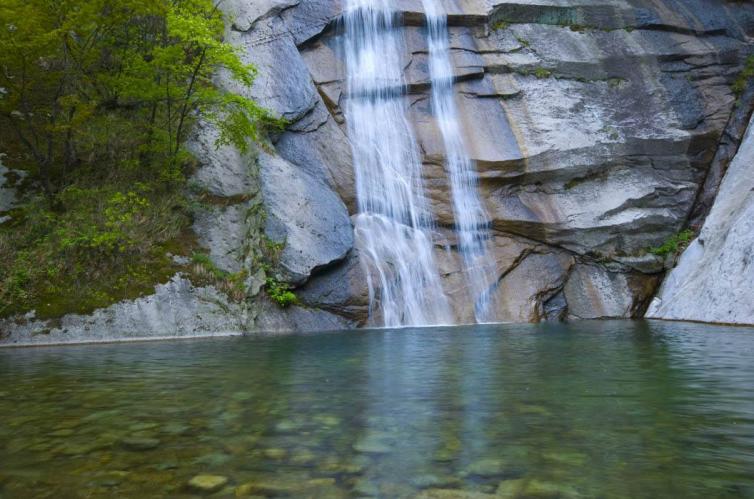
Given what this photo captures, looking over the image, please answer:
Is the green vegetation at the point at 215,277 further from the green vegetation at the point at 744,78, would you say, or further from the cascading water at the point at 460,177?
the green vegetation at the point at 744,78

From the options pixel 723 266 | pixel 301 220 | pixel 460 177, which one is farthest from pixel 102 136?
pixel 723 266

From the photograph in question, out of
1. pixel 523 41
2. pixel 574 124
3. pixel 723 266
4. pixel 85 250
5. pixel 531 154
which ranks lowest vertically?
pixel 723 266

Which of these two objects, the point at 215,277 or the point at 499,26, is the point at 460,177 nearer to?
the point at 499,26

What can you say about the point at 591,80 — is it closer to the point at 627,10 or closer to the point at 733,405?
the point at 627,10

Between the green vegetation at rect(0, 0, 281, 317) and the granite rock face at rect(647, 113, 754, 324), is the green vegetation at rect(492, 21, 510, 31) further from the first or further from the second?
the green vegetation at rect(0, 0, 281, 317)

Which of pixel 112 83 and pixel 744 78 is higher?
pixel 744 78

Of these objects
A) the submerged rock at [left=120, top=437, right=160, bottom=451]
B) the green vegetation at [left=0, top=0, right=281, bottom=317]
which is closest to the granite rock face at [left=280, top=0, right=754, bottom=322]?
the green vegetation at [left=0, top=0, right=281, bottom=317]

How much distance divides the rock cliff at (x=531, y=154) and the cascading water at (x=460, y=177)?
0.28 meters

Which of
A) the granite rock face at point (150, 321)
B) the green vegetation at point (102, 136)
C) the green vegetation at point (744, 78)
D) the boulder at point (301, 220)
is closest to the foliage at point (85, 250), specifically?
the green vegetation at point (102, 136)

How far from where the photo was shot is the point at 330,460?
3.26 meters

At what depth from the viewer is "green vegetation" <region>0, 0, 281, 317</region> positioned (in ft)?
36.1

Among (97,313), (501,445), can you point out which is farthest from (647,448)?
(97,313)

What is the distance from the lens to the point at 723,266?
12594 mm

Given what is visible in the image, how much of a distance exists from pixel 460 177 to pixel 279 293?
22.6ft
